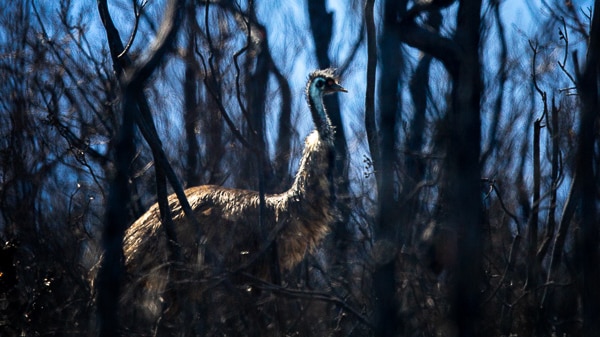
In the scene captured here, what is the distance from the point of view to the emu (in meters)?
8.35

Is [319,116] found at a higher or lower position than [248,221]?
higher

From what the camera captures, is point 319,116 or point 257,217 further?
point 319,116

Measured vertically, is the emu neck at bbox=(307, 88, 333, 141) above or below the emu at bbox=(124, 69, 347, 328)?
above

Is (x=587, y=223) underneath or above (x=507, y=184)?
underneath

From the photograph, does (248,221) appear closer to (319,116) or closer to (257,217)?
(257,217)

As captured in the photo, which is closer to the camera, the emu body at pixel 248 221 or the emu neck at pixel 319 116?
the emu body at pixel 248 221

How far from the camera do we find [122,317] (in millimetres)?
7895

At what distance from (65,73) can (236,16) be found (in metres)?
1.93

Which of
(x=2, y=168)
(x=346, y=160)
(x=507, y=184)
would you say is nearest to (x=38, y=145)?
(x=2, y=168)

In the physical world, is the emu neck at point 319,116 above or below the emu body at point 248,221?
above

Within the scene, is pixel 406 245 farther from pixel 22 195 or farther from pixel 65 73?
pixel 65 73

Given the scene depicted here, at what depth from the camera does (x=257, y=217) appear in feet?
28.2

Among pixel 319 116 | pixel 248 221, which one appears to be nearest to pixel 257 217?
pixel 248 221

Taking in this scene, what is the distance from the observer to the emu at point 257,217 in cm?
835
